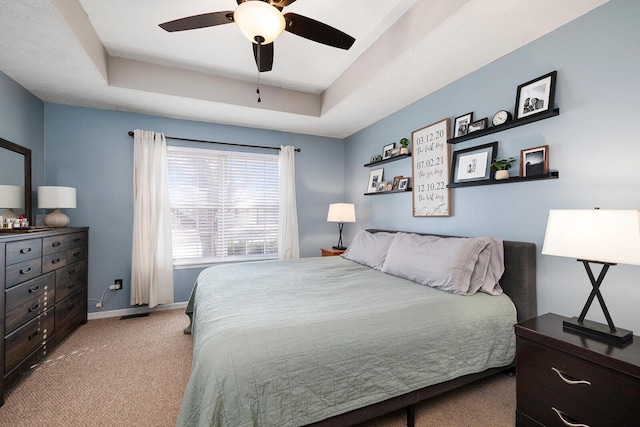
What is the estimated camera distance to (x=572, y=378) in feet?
4.27

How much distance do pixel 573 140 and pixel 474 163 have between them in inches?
27.5

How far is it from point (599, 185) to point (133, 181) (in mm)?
4337

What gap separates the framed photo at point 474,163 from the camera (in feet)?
7.73

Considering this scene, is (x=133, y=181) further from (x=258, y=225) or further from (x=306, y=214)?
(x=306, y=214)

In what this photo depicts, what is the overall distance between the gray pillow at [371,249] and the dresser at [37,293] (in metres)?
2.78

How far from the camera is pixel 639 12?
156 cm

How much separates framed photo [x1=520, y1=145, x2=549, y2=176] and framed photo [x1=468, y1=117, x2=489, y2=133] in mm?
383

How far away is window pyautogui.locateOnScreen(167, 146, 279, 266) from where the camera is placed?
3.73m

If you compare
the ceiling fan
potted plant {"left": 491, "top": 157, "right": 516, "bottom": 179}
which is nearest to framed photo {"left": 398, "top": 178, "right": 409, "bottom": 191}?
potted plant {"left": 491, "top": 157, "right": 516, "bottom": 179}

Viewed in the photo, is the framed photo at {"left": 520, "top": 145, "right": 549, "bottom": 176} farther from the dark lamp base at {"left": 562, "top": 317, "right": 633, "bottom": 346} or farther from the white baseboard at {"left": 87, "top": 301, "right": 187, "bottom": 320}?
the white baseboard at {"left": 87, "top": 301, "right": 187, "bottom": 320}

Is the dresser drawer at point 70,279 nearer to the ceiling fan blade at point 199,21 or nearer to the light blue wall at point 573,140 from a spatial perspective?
the ceiling fan blade at point 199,21

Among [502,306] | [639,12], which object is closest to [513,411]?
[502,306]

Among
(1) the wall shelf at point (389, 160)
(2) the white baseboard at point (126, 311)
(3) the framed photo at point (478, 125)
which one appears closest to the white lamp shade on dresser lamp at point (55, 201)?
(2) the white baseboard at point (126, 311)

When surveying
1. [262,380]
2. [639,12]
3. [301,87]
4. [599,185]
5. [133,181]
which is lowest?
[262,380]
